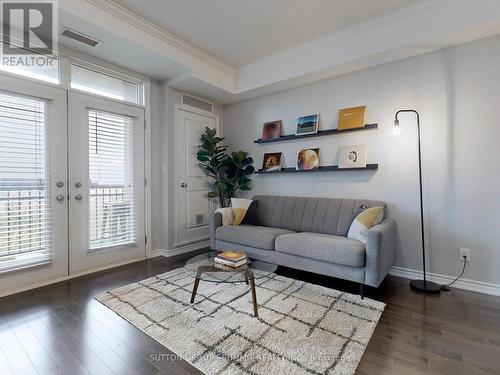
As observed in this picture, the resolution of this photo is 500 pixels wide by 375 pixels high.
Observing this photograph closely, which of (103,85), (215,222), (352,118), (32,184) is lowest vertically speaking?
(215,222)

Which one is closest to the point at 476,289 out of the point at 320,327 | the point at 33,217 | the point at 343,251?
the point at 343,251

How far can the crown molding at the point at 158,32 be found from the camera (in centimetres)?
239

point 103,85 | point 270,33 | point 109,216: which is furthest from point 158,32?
point 109,216

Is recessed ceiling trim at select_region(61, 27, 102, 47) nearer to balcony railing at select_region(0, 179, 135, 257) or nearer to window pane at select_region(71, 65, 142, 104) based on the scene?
Result: window pane at select_region(71, 65, 142, 104)

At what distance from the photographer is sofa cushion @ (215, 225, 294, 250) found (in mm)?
2801

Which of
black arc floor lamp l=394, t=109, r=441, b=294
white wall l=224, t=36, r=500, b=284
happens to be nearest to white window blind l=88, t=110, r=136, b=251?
white wall l=224, t=36, r=500, b=284

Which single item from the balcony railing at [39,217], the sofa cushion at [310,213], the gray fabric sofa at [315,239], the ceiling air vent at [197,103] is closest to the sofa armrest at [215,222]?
the gray fabric sofa at [315,239]

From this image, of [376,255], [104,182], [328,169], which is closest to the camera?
[376,255]

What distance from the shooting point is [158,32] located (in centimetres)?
281

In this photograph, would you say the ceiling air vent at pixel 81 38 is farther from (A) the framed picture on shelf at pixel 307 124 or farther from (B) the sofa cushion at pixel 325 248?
(B) the sofa cushion at pixel 325 248

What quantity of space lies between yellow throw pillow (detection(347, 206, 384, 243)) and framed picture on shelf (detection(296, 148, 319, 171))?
3.36 feet

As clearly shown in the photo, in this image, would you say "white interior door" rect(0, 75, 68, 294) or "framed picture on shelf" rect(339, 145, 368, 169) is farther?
"framed picture on shelf" rect(339, 145, 368, 169)

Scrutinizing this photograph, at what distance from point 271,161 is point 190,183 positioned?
128cm

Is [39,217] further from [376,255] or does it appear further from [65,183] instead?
[376,255]
